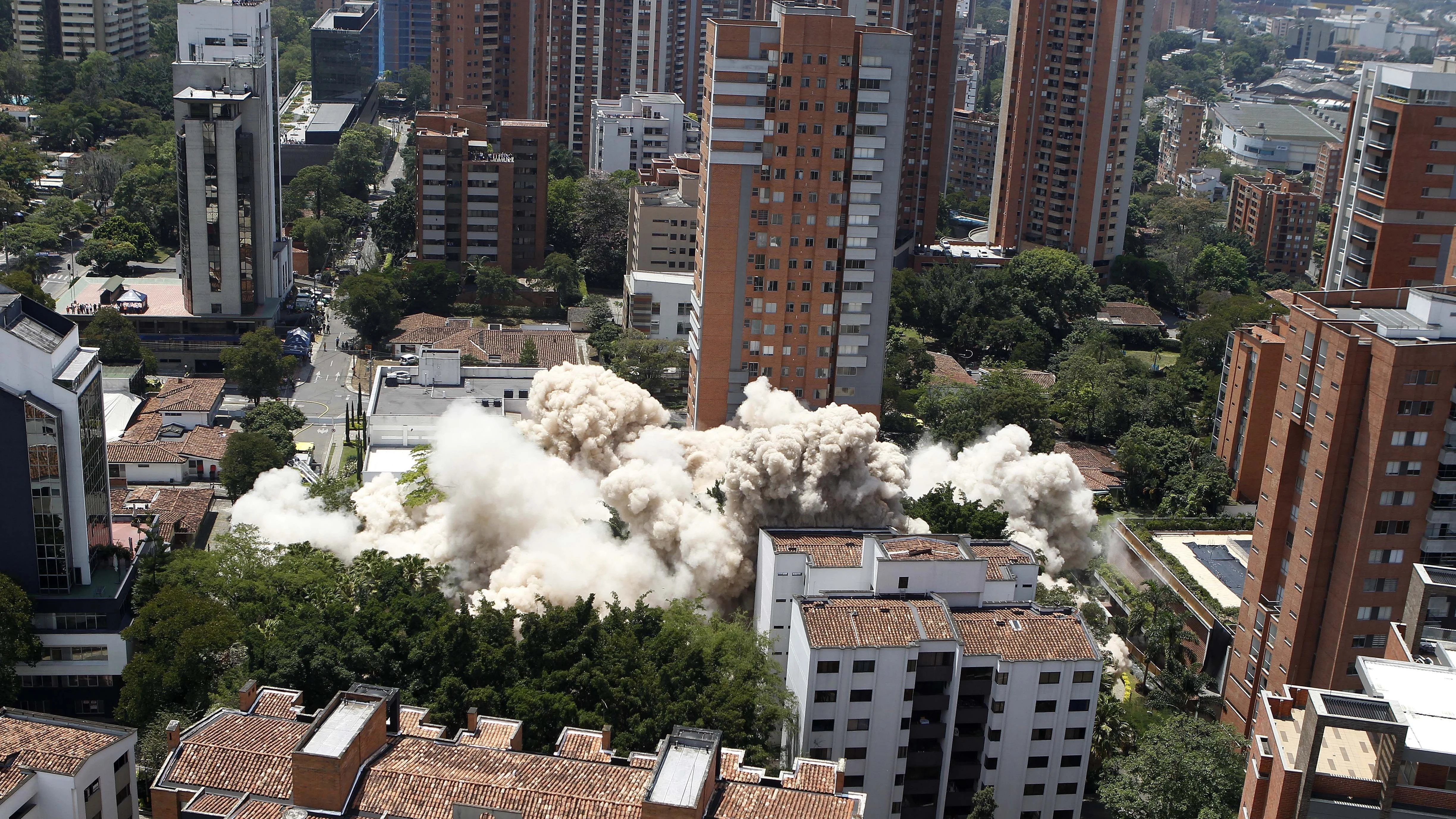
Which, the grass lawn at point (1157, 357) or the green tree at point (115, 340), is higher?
the green tree at point (115, 340)

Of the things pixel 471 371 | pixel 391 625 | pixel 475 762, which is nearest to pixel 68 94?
pixel 471 371

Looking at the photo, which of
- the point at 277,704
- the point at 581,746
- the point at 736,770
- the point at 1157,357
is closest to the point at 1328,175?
the point at 1157,357

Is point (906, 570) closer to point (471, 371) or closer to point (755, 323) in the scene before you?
point (755, 323)

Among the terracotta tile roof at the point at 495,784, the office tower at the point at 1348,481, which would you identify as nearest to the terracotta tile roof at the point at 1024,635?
the office tower at the point at 1348,481

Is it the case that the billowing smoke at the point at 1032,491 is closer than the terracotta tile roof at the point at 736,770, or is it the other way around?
the terracotta tile roof at the point at 736,770

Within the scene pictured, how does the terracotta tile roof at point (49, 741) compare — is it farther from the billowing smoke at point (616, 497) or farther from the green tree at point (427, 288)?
the green tree at point (427, 288)

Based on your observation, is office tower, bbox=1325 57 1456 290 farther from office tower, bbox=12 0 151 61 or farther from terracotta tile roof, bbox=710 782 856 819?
office tower, bbox=12 0 151 61

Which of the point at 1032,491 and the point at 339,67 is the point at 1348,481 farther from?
the point at 339,67
